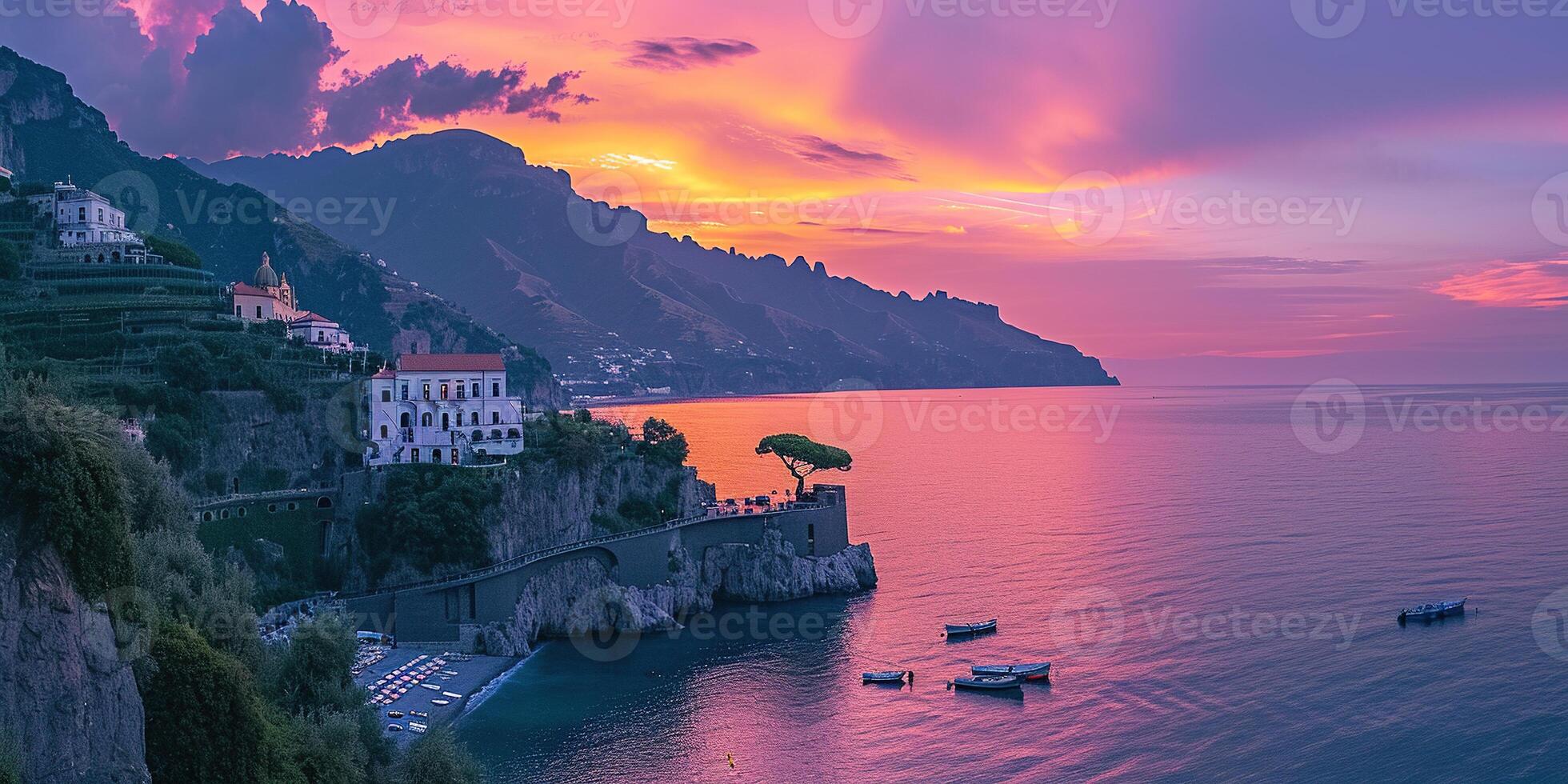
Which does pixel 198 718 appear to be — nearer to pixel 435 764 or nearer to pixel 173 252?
pixel 435 764

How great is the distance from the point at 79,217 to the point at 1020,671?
294 ft

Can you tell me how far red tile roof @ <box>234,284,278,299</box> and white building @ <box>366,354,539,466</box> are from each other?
23.4 m

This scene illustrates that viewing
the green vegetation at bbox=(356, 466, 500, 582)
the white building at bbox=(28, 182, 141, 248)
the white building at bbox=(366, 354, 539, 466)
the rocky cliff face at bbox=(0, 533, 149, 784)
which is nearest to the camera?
the rocky cliff face at bbox=(0, 533, 149, 784)

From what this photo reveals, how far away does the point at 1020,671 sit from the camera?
6444cm

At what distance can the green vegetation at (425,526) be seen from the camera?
72812 millimetres

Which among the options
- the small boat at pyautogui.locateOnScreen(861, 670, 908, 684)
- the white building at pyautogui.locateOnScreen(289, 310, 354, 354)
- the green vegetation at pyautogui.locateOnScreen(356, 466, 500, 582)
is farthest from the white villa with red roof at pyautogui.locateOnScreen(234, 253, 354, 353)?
the small boat at pyautogui.locateOnScreen(861, 670, 908, 684)

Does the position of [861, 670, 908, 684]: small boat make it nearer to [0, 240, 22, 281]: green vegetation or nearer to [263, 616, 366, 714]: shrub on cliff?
[263, 616, 366, 714]: shrub on cliff

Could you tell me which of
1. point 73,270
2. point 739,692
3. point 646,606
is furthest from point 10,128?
point 739,692

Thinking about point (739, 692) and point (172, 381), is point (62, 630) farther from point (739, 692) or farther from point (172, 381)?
point (172, 381)

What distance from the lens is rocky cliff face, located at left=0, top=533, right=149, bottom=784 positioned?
23422 mm

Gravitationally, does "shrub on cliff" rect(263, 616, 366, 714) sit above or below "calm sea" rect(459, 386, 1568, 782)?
above

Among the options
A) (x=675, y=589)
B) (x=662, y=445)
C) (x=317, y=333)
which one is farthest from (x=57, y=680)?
(x=317, y=333)

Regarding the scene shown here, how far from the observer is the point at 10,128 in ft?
526

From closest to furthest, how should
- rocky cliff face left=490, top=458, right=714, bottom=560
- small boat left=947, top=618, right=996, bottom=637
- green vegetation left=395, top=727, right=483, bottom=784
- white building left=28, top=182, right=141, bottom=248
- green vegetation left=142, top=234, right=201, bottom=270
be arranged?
1. green vegetation left=395, top=727, right=483, bottom=784
2. small boat left=947, top=618, right=996, bottom=637
3. rocky cliff face left=490, top=458, right=714, bottom=560
4. white building left=28, top=182, right=141, bottom=248
5. green vegetation left=142, top=234, right=201, bottom=270
